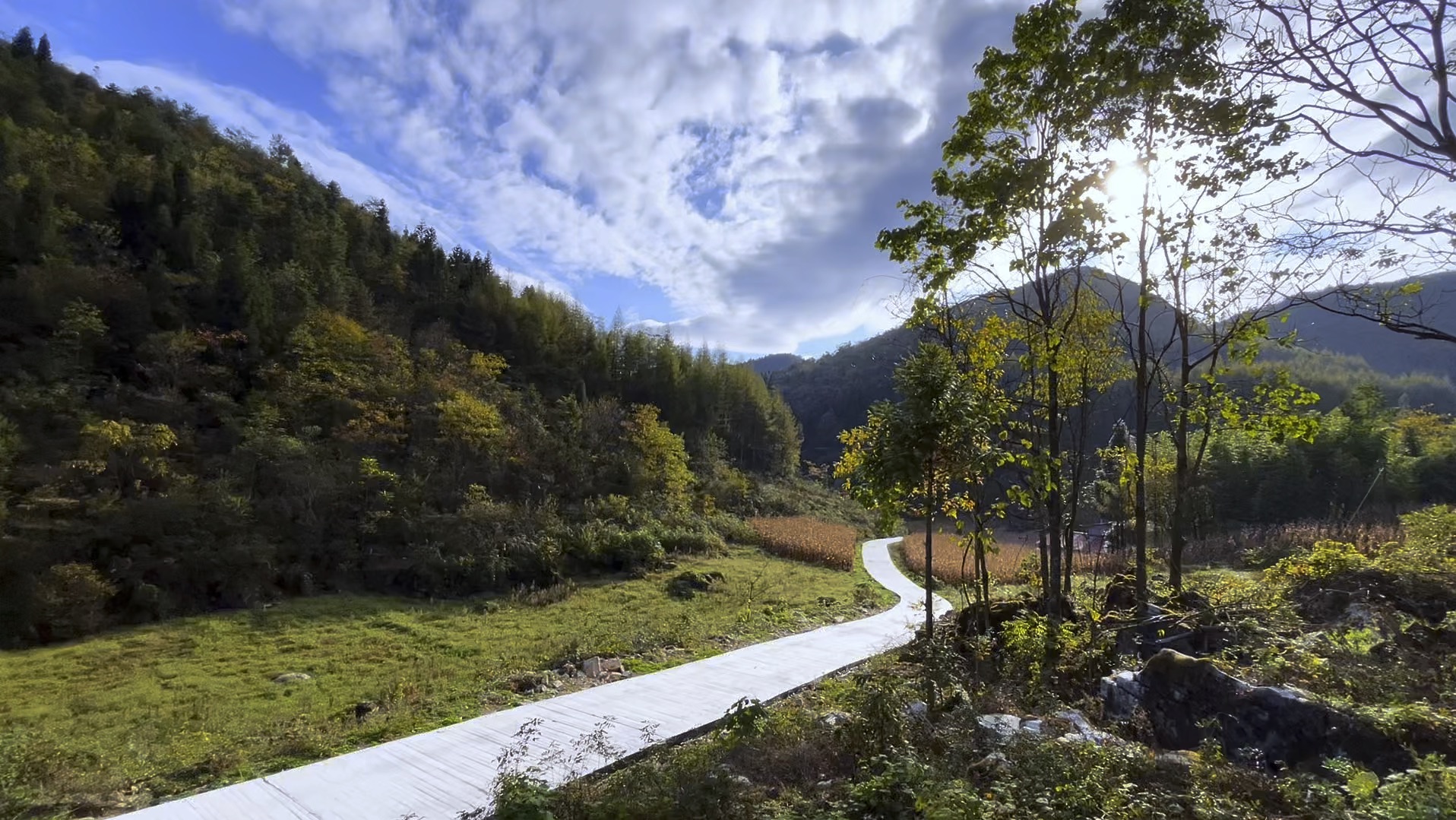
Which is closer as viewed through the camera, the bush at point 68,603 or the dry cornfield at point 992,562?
the bush at point 68,603

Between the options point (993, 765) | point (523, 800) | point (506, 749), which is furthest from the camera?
point (506, 749)

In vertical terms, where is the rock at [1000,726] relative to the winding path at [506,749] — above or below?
above

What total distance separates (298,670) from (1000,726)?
9.74 metres

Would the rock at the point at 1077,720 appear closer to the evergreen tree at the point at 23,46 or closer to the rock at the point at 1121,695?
the rock at the point at 1121,695

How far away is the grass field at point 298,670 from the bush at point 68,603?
1.98 ft

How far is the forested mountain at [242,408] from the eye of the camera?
13.6 meters

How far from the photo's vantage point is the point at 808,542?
71.2 feet

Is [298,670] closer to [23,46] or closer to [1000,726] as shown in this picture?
[1000,726]

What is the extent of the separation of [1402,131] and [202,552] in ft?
61.3

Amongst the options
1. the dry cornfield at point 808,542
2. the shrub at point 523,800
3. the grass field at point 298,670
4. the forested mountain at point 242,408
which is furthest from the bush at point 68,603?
the dry cornfield at point 808,542

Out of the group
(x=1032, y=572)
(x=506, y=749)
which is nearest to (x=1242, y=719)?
(x=1032, y=572)

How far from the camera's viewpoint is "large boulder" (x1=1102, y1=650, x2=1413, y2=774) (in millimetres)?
3594

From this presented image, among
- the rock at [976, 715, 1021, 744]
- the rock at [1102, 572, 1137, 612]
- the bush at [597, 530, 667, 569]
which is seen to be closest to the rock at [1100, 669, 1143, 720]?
the rock at [976, 715, 1021, 744]

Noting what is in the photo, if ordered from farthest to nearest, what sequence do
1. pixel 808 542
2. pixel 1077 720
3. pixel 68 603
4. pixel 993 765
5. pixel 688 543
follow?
pixel 808 542, pixel 688 543, pixel 68 603, pixel 1077 720, pixel 993 765
